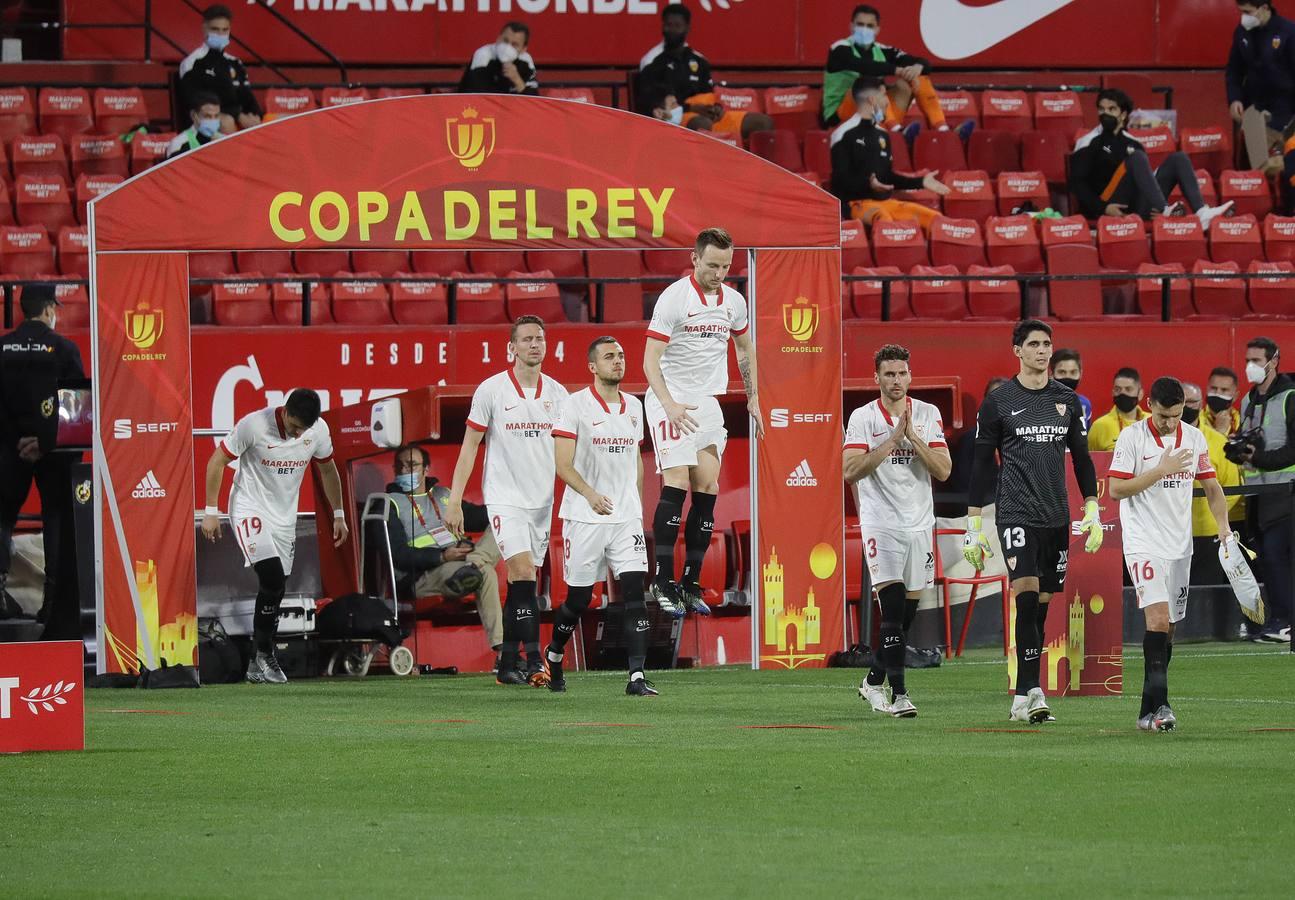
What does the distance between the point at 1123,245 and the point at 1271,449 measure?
5122 millimetres

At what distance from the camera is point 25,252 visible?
67.8 feet

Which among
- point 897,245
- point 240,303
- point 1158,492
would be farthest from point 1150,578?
point 240,303

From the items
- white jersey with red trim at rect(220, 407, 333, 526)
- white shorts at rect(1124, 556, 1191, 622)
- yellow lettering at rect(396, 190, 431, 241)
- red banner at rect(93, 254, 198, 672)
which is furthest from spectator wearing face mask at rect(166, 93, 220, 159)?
white shorts at rect(1124, 556, 1191, 622)

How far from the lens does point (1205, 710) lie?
39.9 feet

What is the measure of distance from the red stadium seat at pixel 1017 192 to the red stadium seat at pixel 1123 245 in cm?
141

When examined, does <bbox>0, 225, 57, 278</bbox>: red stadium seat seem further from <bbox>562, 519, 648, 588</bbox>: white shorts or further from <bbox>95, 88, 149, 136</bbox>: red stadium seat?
<bbox>562, 519, 648, 588</bbox>: white shorts

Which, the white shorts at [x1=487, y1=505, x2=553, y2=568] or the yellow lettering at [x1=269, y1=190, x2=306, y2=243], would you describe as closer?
the white shorts at [x1=487, y1=505, x2=553, y2=568]

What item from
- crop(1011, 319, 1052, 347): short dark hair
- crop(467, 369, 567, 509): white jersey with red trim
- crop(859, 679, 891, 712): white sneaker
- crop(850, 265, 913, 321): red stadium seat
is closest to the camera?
crop(1011, 319, 1052, 347): short dark hair

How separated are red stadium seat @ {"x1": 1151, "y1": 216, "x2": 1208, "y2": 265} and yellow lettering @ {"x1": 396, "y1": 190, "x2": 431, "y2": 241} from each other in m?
10.0

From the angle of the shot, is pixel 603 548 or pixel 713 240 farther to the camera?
pixel 603 548

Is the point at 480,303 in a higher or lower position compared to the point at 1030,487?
higher

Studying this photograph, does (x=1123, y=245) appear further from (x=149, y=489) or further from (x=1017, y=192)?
(x=149, y=489)

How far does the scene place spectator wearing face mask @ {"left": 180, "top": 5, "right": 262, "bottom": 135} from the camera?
22.2 meters

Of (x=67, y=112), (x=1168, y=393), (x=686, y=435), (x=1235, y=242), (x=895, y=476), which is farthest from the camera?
(x=67, y=112)
